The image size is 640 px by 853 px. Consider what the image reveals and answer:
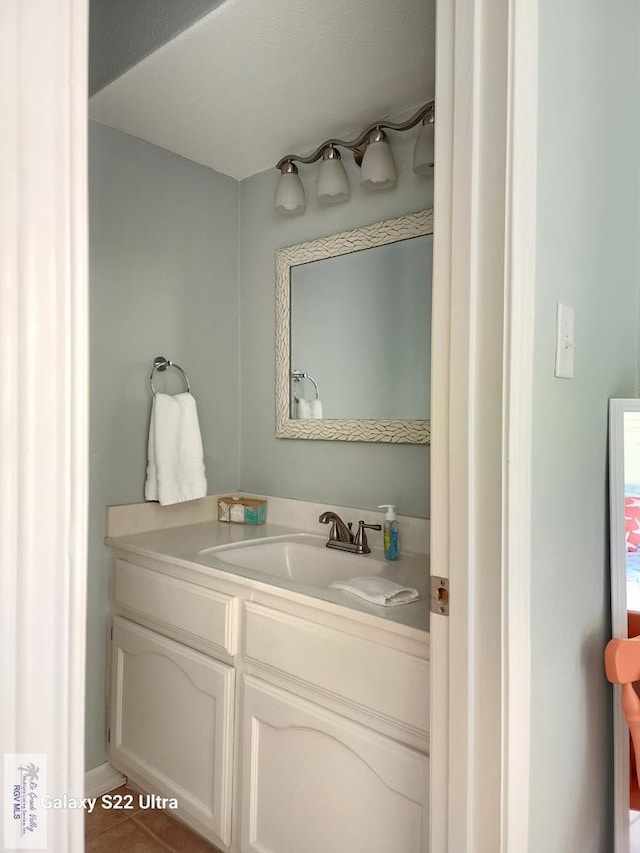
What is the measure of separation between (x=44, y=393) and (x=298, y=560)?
1.46m

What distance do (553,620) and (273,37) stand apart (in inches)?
58.0

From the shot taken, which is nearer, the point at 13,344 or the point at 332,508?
the point at 13,344

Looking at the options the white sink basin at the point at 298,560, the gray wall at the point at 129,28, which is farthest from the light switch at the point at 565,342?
the gray wall at the point at 129,28

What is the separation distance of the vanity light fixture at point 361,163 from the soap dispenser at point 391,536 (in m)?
1.00

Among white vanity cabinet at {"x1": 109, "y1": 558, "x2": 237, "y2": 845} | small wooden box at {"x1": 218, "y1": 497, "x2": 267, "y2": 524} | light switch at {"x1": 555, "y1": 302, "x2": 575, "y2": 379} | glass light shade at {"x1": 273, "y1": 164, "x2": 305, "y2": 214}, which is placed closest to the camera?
light switch at {"x1": 555, "y1": 302, "x2": 575, "y2": 379}

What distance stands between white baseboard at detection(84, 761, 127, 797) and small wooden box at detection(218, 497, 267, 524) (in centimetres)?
88

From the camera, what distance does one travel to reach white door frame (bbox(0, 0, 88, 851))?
447 mm

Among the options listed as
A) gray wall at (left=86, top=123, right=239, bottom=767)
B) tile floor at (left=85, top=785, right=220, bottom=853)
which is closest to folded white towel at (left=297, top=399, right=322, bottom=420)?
gray wall at (left=86, top=123, right=239, bottom=767)

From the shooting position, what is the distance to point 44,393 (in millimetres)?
467

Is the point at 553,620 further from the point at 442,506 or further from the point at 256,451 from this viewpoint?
the point at 256,451

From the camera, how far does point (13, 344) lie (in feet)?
1.47

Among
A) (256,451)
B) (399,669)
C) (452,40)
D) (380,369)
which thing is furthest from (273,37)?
(399,669)

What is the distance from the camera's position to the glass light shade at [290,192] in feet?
6.56

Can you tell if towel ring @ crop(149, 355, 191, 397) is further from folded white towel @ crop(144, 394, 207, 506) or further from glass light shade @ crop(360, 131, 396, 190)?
glass light shade @ crop(360, 131, 396, 190)
